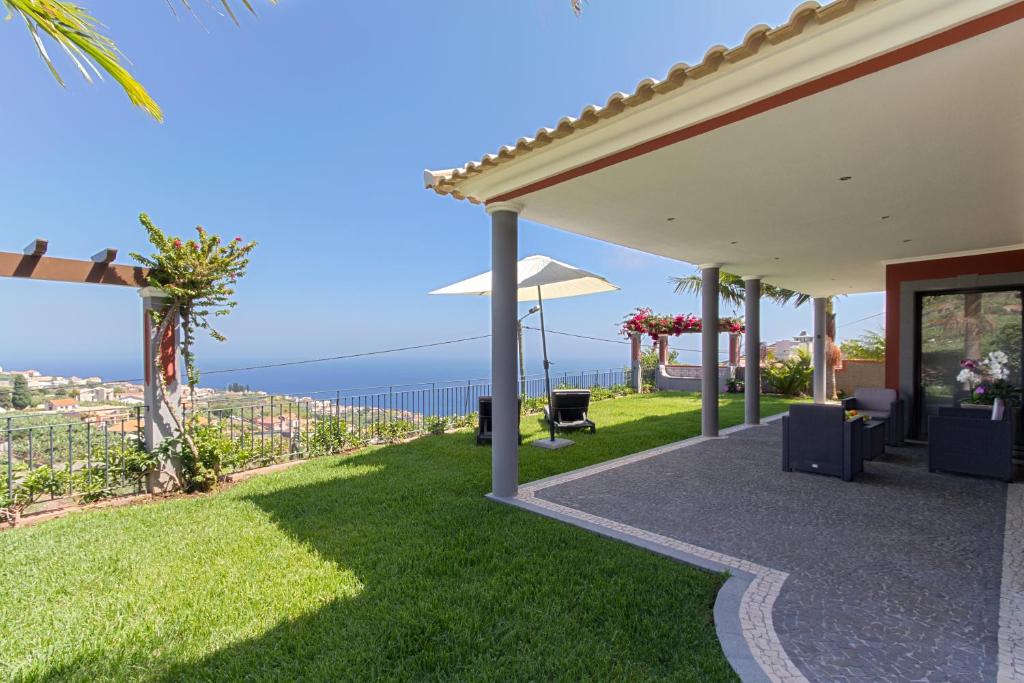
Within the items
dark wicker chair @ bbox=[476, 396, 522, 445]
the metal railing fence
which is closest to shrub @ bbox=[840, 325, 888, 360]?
the metal railing fence

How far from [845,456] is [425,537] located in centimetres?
469

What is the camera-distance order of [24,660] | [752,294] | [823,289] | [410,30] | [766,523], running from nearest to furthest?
[24,660]
[766,523]
[410,30]
[752,294]
[823,289]

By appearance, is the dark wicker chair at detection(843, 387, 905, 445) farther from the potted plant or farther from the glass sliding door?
the potted plant

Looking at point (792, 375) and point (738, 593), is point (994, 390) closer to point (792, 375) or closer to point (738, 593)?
point (738, 593)

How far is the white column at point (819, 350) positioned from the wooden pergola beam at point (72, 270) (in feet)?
46.7

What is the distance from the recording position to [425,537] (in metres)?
3.68

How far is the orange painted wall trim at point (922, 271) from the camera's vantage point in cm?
700

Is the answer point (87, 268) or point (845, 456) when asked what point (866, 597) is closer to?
point (845, 456)

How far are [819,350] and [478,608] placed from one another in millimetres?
13174

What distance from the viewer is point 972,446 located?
5367 mm

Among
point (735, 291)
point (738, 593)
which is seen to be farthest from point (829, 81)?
point (735, 291)

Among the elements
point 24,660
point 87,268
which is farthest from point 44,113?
point 24,660

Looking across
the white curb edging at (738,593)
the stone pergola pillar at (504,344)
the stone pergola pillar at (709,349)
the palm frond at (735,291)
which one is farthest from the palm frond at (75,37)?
Answer: the palm frond at (735,291)

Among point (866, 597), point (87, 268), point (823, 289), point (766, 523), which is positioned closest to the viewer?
point (866, 597)
